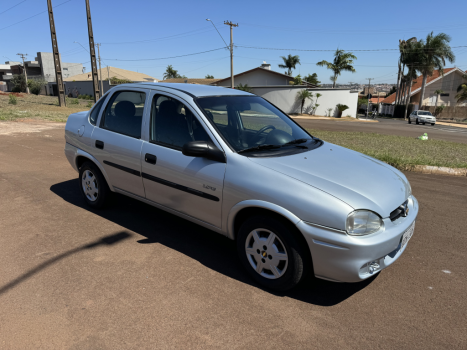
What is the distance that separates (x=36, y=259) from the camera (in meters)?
3.63

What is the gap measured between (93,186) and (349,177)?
349 cm

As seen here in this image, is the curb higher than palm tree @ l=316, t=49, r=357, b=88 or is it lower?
lower

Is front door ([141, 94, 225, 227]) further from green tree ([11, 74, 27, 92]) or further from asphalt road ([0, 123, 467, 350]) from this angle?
green tree ([11, 74, 27, 92])

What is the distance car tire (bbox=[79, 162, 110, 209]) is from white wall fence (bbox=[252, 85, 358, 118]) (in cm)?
3834

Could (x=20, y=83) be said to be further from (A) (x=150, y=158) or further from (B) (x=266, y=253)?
(B) (x=266, y=253)

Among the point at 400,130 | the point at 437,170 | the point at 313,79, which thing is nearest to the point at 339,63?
the point at 313,79

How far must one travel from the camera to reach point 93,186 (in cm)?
491

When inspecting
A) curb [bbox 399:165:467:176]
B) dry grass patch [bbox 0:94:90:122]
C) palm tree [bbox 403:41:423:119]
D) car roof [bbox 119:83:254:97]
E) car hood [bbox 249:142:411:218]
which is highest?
palm tree [bbox 403:41:423:119]

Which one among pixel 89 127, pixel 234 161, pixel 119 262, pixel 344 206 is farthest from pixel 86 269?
pixel 344 206

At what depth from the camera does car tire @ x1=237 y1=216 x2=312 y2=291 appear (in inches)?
116

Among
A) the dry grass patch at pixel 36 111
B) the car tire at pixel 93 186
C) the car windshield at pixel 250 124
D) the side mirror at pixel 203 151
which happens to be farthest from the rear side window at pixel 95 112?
the dry grass patch at pixel 36 111

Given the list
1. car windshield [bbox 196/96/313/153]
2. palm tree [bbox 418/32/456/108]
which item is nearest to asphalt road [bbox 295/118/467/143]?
car windshield [bbox 196/96/313/153]

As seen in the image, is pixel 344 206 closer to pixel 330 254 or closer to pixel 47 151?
pixel 330 254

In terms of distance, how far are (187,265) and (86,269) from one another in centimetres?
99
